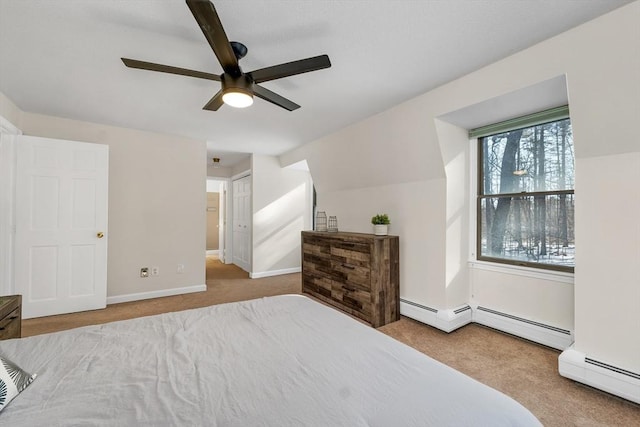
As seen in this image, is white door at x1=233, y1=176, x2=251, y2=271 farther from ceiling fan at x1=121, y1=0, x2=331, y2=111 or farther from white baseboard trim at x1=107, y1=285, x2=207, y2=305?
ceiling fan at x1=121, y1=0, x2=331, y2=111

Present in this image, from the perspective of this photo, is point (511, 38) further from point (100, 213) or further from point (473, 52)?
point (100, 213)

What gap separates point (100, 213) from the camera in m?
3.38

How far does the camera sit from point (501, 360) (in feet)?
7.33

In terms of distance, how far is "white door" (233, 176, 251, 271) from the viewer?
18.0 ft

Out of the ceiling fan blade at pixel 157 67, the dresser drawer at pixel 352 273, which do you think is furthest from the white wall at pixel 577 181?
the ceiling fan blade at pixel 157 67

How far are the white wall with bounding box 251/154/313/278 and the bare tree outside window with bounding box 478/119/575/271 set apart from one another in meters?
3.43

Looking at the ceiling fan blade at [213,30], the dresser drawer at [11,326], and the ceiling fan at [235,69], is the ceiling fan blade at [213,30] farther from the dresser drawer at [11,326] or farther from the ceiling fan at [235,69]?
the dresser drawer at [11,326]

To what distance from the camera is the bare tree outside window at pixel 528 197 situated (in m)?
2.45

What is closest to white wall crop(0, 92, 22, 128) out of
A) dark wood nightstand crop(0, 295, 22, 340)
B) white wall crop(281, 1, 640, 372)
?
dark wood nightstand crop(0, 295, 22, 340)

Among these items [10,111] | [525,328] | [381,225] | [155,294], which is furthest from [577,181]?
[10,111]

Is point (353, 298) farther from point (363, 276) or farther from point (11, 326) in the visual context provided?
point (11, 326)

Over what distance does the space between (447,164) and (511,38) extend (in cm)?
114

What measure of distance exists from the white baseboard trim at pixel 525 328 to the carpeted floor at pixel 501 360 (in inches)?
2.6

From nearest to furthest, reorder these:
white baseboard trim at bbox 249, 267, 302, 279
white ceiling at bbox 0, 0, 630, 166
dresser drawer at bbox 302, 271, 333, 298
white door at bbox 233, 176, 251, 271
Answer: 1. white ceiling at bbox 0, 0, 630, 166
2. dresser drawer at bbox 302, 271, 333, 298
3. white baseboard trim at bbox 249, 267, 302, 279
4. white door at bbox 233, 176, 251, 271
